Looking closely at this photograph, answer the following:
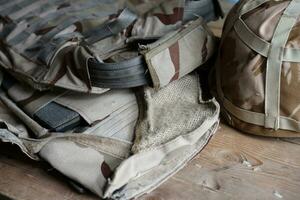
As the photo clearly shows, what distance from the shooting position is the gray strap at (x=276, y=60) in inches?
24.7

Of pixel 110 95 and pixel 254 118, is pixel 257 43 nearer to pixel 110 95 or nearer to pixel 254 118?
pixel 254 118

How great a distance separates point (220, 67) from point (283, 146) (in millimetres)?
157

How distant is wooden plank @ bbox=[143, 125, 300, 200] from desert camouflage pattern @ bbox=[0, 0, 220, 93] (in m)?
0.16

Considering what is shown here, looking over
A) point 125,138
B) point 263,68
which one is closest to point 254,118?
point 263,68

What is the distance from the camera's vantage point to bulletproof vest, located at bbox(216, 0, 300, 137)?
2.05 ft

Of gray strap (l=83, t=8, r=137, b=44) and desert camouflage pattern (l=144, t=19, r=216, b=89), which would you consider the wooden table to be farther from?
gray strap (l=83, t=8, r=137, b=44)

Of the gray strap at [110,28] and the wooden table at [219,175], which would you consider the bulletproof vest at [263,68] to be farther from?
the gray strap at [110,28]

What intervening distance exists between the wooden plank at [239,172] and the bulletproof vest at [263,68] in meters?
0.02

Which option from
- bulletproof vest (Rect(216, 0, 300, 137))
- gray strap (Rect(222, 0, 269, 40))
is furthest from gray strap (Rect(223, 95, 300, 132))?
gray strap (Rect(222, 0, 269, 40))

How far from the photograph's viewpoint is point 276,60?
63 cm

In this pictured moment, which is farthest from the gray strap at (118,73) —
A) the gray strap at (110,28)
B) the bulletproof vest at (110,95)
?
the gray strap at (110,28)

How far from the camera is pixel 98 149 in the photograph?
0.64 metres

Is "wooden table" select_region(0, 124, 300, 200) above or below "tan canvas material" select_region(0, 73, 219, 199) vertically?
below

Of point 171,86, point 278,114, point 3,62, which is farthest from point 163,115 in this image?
point 3,62
